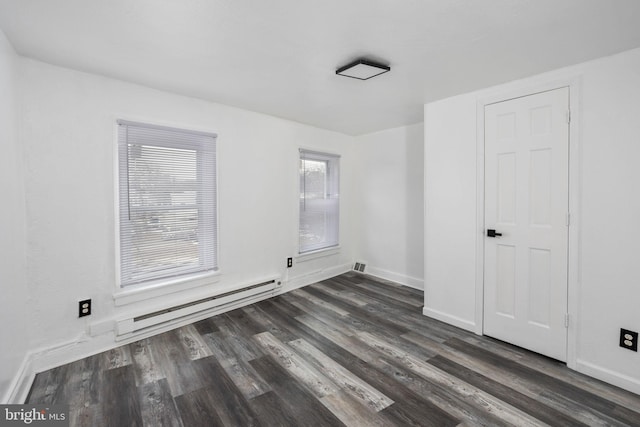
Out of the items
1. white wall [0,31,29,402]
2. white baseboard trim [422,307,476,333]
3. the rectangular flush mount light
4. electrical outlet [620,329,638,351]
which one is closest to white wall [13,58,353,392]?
white wall [0,31,29,402]

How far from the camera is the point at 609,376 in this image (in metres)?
2.12

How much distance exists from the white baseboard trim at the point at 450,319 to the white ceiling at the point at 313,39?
232 cm

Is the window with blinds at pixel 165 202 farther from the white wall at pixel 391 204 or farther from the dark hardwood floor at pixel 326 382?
the white wall at pixel 391 204

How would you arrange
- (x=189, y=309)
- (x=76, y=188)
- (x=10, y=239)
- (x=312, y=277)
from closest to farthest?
(x=10, y=239) → (x=76, y=188) → (x=189, y=309) → (x=312, y=277)

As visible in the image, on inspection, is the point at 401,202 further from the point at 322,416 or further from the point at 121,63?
the point at 121,63

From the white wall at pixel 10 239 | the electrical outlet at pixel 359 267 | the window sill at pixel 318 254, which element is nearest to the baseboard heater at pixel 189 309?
the window sill at pixel 318 254

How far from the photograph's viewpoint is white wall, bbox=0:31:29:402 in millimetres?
1725

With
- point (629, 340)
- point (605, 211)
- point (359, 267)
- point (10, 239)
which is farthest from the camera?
point (359, 267)

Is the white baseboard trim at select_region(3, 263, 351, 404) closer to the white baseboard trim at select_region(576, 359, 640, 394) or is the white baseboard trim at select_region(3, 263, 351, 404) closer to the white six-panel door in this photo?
the white six-panel door

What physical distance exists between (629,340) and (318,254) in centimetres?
331

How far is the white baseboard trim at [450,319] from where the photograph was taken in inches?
115

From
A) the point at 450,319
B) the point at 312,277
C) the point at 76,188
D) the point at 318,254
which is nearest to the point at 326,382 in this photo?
the point at 450,319

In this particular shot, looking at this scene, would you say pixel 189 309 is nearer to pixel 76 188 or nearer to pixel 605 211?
pixel 76 188

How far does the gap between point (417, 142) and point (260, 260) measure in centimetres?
274
